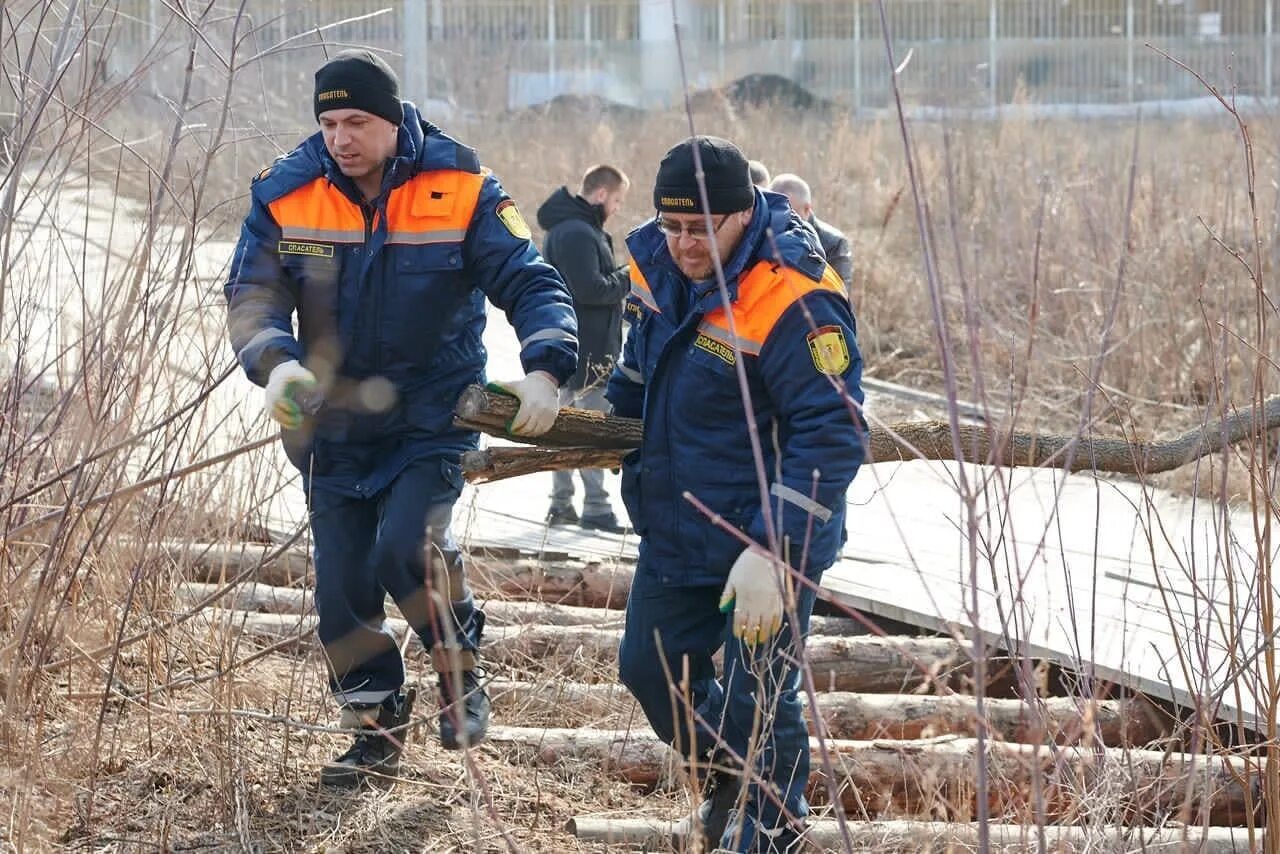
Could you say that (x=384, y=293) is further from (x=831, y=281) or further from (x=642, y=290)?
(x=831, y=281)

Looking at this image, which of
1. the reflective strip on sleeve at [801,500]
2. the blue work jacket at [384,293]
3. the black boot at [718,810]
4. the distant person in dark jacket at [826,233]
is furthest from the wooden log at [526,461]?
the distant person in dark jacket at [826,233]

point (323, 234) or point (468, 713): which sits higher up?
point (323, 234)

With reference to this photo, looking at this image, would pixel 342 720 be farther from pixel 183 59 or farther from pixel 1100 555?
pixel 183 59

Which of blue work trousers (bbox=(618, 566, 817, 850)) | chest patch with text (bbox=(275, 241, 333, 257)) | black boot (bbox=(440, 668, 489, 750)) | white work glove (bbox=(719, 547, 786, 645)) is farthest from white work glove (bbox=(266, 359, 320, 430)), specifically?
white work glove (bbox=(719, 547, 786, 645))

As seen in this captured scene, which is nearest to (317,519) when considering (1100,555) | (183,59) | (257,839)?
(257,839)

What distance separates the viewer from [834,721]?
4676 millimetres

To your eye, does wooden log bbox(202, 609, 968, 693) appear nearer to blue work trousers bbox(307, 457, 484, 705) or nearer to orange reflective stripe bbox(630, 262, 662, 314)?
blue work trousers bbox(307, 457, 484, 705)

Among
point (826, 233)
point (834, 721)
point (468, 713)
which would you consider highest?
point (826, 233)

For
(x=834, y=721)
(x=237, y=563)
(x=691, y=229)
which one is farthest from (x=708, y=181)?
(x=237, y=563)

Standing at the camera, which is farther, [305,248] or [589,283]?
[589,283]

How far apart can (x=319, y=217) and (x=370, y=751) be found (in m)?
1.37

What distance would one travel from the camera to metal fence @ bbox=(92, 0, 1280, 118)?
1091 inches

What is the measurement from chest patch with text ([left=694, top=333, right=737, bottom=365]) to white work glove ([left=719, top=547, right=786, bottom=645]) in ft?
1.43

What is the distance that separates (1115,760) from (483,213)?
200 cm
